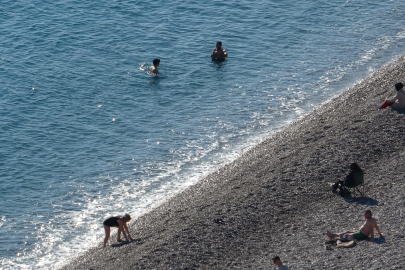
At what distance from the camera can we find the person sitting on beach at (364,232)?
1559cm

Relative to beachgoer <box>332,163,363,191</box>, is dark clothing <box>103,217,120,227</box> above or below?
below

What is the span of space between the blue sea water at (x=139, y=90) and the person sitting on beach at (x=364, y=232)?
26.5 feet

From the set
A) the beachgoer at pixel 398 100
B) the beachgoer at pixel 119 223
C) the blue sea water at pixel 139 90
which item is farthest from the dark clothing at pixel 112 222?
the beachgoer at pixel 398 100

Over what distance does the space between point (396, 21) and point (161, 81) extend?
1653 centimetres

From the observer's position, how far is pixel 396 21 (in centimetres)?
3741

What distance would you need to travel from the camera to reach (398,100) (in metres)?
22.1

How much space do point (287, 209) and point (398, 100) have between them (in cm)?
726

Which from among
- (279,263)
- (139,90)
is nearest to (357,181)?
(279,263)

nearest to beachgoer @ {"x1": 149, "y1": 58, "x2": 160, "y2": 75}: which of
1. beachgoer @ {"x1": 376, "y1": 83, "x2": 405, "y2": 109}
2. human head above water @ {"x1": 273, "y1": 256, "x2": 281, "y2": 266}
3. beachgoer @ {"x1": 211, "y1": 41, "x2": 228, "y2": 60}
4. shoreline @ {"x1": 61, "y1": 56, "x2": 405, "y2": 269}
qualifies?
beachgoer @ {"x1": 211, "y1": 41, "x2": 228, "y2": 60}

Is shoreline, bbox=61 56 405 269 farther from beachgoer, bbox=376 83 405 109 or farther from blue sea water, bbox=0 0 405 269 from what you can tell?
blue sea water, bbox=0 0 405 269

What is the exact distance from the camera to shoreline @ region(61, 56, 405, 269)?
52.4 ft

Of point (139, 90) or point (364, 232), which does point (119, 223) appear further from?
point (139, 90)

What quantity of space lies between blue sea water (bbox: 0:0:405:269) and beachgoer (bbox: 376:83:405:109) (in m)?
5.51

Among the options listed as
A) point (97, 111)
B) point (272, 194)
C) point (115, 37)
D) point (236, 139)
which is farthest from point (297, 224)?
point (115, 37)
